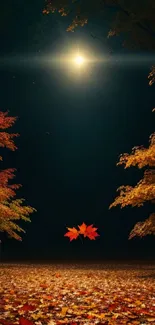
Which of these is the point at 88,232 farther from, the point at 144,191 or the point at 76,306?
the point at 76,306

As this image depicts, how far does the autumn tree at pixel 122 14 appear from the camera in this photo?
442 inches

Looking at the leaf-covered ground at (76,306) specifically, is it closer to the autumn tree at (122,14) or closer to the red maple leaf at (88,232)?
the autumn tree at (122,14)

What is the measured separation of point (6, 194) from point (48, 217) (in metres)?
66.9

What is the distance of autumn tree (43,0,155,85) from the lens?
11227mm

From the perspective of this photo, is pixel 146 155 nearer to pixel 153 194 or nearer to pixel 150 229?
pixel 153 194

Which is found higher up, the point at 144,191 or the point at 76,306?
the point at 144,191

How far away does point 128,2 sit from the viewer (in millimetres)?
11070

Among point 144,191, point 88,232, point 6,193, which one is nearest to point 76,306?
point 144,191

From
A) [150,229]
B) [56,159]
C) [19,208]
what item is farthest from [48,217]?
[150,229]

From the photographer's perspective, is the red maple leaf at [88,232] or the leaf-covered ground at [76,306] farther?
the red maple leaf at [88,232]

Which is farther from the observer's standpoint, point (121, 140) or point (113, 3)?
point (121, 140)

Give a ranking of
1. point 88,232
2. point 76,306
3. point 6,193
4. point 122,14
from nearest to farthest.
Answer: point 76,306 < point 122,14 < point 6,193 < point 88,232

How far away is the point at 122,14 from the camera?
38.9 ft

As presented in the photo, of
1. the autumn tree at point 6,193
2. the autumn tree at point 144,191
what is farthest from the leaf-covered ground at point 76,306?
the autumn tree at point 6,193
